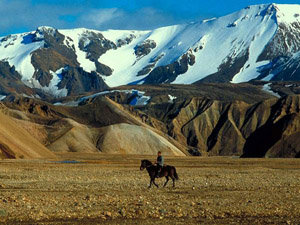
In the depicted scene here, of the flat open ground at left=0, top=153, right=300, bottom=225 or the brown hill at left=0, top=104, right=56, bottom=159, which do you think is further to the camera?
the brown hill at left=0, top=104, right=56, bottom=159

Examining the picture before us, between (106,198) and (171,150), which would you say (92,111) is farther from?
(106,198)

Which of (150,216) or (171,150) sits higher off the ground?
(171,150)

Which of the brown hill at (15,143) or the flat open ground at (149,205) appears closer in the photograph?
the flat open ground at (149,205)

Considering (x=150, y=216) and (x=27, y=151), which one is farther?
(x=27, y=151)

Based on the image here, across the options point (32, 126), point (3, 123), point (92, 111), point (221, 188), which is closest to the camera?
point (221, 188)

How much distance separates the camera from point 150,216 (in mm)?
21891

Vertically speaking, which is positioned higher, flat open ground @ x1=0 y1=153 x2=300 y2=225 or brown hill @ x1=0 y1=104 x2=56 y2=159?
brown hill @ x1=0 y1=104 x2=56 y2=159

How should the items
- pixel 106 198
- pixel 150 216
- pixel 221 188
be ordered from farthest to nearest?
pixel 221 188 < pixel 106 198 < pixel 150 216

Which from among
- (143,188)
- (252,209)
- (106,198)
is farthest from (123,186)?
(252,209)

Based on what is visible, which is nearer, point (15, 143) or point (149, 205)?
point (149, 205)

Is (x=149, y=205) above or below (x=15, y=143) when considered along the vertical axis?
below

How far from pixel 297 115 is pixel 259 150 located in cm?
1825

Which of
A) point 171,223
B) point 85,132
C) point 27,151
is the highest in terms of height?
point 85,132

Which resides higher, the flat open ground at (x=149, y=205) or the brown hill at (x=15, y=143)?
the brown hill at (x=15, y=143)
